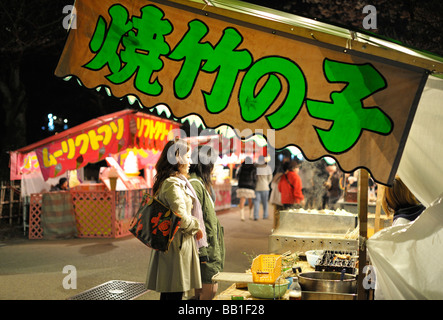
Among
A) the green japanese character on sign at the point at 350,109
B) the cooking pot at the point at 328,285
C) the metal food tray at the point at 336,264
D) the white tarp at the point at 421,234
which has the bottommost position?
the cooking pot at the point at 328,285

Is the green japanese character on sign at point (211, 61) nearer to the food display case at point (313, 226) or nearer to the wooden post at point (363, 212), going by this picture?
the wooden post at point (363, 212)

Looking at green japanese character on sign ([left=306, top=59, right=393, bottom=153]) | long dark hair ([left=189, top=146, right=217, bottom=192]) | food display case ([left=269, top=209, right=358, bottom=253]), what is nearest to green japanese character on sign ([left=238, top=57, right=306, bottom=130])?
green japanese character on sign ([left=306, top=59, right=393, bottom=153])

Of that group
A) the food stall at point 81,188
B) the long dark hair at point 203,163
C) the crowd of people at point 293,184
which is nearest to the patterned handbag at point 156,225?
the long dark hair at point 203,163

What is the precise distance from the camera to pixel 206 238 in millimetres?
5125

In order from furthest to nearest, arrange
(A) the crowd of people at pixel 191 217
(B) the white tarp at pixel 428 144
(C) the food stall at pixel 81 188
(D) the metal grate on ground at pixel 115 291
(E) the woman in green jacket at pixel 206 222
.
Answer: (C) the food stall at pixel 81 188, (D) the metal grate on ground at pixel 115 291, (E) the woman in green jacket at pixel 206 222, (A) the crowd of people at pixel 191 217, (B) the white tarp at pixel 428 144

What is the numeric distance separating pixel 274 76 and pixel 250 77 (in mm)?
170

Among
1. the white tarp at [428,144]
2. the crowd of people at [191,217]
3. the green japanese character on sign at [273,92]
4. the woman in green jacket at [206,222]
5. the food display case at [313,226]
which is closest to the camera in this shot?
the green japanese character on sign at [273,92]

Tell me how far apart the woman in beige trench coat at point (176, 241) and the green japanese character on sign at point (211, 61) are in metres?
1.56

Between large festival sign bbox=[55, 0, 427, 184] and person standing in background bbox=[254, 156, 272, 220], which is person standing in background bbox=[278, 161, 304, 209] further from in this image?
large festival sign bbox=[55, 0, 427, 184]

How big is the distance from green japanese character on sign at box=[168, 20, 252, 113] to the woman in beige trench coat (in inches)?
61.5

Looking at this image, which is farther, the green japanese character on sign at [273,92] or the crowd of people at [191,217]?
the crowd of people at [191,217]

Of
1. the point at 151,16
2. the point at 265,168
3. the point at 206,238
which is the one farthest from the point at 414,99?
the point at 265,168

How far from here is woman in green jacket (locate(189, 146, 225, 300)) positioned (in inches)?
202

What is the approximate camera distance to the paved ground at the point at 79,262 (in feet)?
24.9
